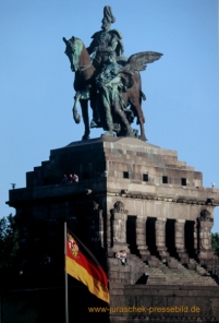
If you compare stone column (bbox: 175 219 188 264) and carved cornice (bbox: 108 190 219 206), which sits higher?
carved cornice (bbox: 108 190 219 206)

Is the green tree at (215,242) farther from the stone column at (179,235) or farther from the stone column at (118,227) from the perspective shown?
the stone column at (118,227)

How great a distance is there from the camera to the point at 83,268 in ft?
242

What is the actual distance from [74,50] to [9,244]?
41.5 ft

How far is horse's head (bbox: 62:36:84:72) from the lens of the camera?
326 ft

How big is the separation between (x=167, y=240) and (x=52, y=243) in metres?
7.53

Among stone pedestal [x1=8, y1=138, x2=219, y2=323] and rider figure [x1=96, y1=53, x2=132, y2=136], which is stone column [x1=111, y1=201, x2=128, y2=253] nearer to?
stone pedestal [x1=8, y1=138, x2=219, y2=323]

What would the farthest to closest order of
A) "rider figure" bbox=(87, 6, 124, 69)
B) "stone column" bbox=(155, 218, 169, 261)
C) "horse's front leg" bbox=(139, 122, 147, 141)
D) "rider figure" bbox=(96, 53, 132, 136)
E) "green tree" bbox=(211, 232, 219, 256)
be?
"green tree" bbox=(211, 232, 219, 256), "horse's front leg" bbox=(139, 122, 147, 141), "rider figure" bbox=(87, 6, 124, 69), "rider figure" bbox=(96, 53, 132, 136), "stone column" bbox=(155, 218, 169, 261)

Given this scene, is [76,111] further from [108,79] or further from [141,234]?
[141,234]

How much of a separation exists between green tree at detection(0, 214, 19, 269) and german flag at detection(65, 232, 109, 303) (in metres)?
21.3

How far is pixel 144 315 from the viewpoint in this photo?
89.8 meters

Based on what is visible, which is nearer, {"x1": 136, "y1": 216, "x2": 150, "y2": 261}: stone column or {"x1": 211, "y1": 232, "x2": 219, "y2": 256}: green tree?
{"x1": 136, "y1": 216, "x2": 150, "y2": 261}: stone column

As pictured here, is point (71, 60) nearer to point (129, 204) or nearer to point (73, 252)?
point (129, 204)

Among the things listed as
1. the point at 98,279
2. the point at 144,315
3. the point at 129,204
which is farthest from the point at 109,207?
the point at 98,279

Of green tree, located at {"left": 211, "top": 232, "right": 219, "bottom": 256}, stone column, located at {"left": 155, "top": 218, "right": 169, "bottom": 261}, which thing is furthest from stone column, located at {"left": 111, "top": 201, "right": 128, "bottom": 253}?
green tree, located at {"left": 211, "top": 232, "right": 219, "bottom": 256}
